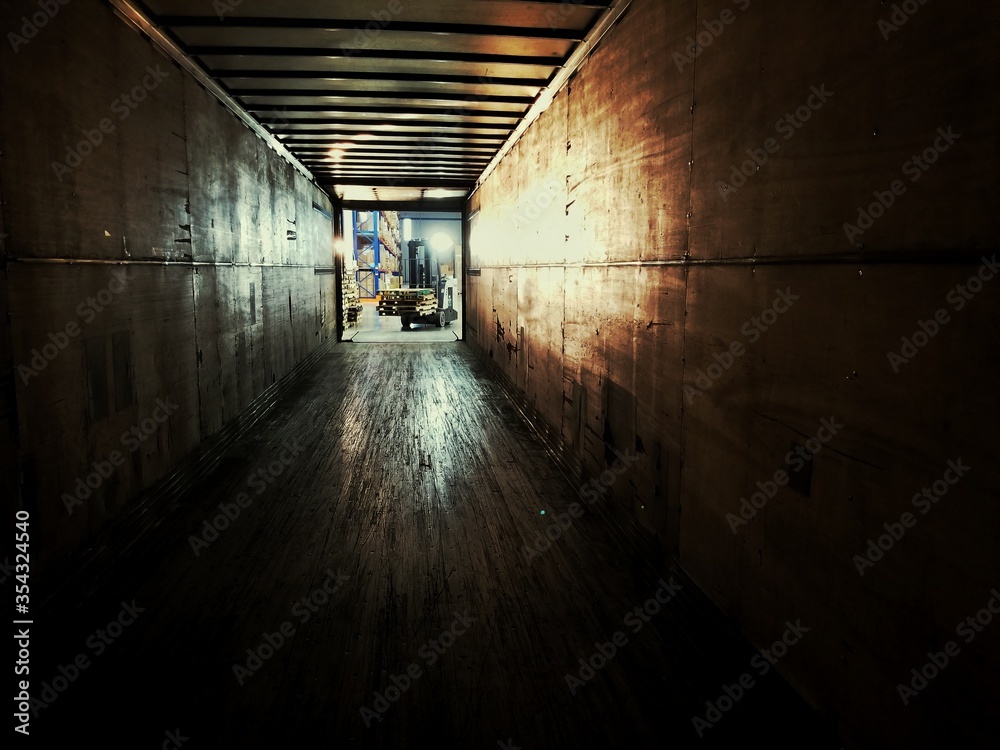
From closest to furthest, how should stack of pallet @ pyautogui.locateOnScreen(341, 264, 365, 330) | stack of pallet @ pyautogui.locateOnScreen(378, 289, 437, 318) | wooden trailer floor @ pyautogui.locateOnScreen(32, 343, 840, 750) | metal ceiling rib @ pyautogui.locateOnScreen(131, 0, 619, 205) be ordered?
wooden trailer floor @ pyautogui.locateOnScreen(32, 343, 840, 750) < metal ceiling rib @ pyautogui.locateOnScreen(131, 0, 619, 205) < stack of pallet @ pyautogui.locateOnScreen(378, 289, 437, 318) < stack of pallet @ pyautogui.locateOnScreen(341, 264, 365, 330)

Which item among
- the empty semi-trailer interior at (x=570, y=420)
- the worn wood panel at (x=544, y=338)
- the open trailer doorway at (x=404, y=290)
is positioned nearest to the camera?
the empty semi-trailer interior at (x=570, y=420)

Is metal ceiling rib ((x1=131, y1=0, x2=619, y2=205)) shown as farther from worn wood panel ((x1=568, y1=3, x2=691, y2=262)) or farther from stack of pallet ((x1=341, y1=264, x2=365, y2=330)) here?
stack of pallet ((x1=341, y1=264, x2=365, y2=330))

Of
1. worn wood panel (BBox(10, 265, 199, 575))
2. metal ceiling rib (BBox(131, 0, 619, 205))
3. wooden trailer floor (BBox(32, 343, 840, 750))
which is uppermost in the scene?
metal ceiling rib (BBox(131, 0, 619, 205))

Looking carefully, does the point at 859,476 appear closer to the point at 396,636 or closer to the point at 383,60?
the point at 396,636

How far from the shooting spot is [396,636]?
264 cm

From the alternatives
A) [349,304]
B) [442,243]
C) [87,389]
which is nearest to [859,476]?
[87,389]

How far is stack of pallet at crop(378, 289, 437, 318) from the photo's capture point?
15875 mm

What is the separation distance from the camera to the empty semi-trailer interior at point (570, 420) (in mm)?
1522

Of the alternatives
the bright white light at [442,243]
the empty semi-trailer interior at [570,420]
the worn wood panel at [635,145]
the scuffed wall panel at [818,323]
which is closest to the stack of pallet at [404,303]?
the empty semi-trailer interior at [570,420]

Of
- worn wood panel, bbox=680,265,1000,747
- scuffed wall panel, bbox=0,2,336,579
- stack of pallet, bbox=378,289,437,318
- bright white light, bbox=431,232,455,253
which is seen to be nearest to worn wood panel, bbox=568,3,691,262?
worn wood panel, bbox=680,265,1000,747

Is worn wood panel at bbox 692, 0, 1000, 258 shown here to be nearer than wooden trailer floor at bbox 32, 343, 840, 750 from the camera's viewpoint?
Yes

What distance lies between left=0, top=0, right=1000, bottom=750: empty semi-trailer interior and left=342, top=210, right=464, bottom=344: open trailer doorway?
896 centimetres

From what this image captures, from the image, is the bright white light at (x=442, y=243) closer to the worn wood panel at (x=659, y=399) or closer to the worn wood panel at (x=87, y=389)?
the worn wood panel at (x=87, y=389)

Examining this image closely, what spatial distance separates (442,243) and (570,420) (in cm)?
2444
